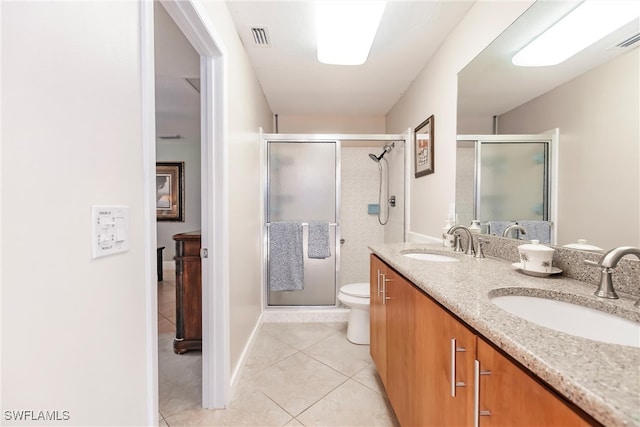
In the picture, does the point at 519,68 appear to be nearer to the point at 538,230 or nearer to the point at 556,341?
the point at 538,230

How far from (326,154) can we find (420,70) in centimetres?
111

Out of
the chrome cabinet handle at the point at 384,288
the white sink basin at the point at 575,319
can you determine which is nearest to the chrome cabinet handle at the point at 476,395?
the white sink basin at the point at 575,319

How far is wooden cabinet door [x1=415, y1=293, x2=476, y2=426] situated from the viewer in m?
0.75

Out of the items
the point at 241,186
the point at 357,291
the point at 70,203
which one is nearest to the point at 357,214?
the point at 357,291

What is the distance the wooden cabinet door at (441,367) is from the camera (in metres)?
0.75

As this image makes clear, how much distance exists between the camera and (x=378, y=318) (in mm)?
1633

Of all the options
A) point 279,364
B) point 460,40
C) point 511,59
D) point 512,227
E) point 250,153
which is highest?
point 460,40

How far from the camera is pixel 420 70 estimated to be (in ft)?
7.77

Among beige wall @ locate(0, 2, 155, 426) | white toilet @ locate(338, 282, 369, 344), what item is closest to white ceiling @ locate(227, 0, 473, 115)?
beige wall @ locate(0, 2, 155, 426)

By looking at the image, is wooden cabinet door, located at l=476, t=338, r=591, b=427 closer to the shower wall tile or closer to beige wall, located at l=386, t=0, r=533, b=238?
beige wall, located at l=386, t=0, r=533, b=238

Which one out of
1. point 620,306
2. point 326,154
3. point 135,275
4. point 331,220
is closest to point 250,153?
point 326,154

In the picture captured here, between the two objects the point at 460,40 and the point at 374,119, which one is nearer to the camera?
the point at 460,40

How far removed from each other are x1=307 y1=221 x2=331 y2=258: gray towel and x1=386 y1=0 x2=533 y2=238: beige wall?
84cm

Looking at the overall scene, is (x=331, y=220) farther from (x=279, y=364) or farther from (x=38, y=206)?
(x=38, y=206)
